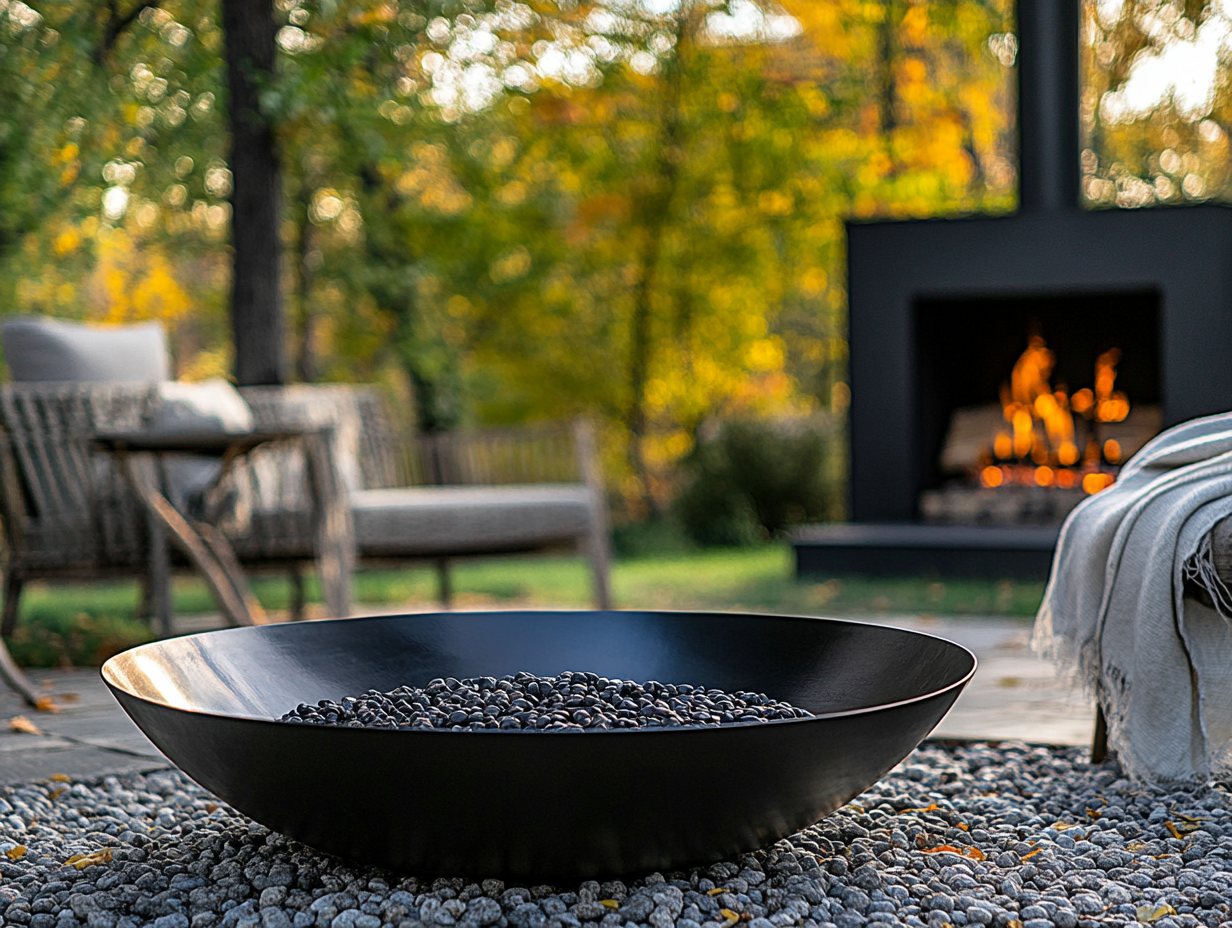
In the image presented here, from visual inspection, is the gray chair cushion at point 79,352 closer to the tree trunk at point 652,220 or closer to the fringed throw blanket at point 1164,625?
the fringed throw blanket at point 1164,625

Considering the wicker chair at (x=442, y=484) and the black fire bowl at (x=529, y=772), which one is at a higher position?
the wicker chair at (x=442, y=484)

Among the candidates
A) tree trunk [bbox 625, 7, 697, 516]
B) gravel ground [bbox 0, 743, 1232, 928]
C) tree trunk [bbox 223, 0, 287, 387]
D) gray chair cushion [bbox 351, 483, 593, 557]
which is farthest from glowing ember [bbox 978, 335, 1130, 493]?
tree trunk [bbox 625, 7, 697, 516]

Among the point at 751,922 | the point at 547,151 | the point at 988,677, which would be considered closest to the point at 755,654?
the point at 751,922

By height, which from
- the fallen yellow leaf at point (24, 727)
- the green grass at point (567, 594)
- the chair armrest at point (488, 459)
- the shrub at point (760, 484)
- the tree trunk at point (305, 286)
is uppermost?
the tree trunk at point (305, 286)

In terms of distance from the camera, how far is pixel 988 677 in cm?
297

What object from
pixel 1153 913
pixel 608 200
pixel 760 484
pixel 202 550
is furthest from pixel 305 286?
pixel 1153 913

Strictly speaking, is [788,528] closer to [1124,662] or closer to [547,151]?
[547,151]

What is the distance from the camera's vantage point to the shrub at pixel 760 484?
6.80 m

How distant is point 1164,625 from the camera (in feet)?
6.37

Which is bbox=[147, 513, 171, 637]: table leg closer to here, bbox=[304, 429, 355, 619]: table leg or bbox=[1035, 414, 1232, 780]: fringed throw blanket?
bbox=[304, 429, 355, 619]: table leg

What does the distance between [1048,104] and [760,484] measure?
294 centimetres

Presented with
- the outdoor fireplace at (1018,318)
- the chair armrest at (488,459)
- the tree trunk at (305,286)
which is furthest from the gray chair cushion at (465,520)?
the tree trunk at (305,286)

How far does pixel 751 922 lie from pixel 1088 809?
757mm

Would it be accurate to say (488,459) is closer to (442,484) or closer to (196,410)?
(442,484)
